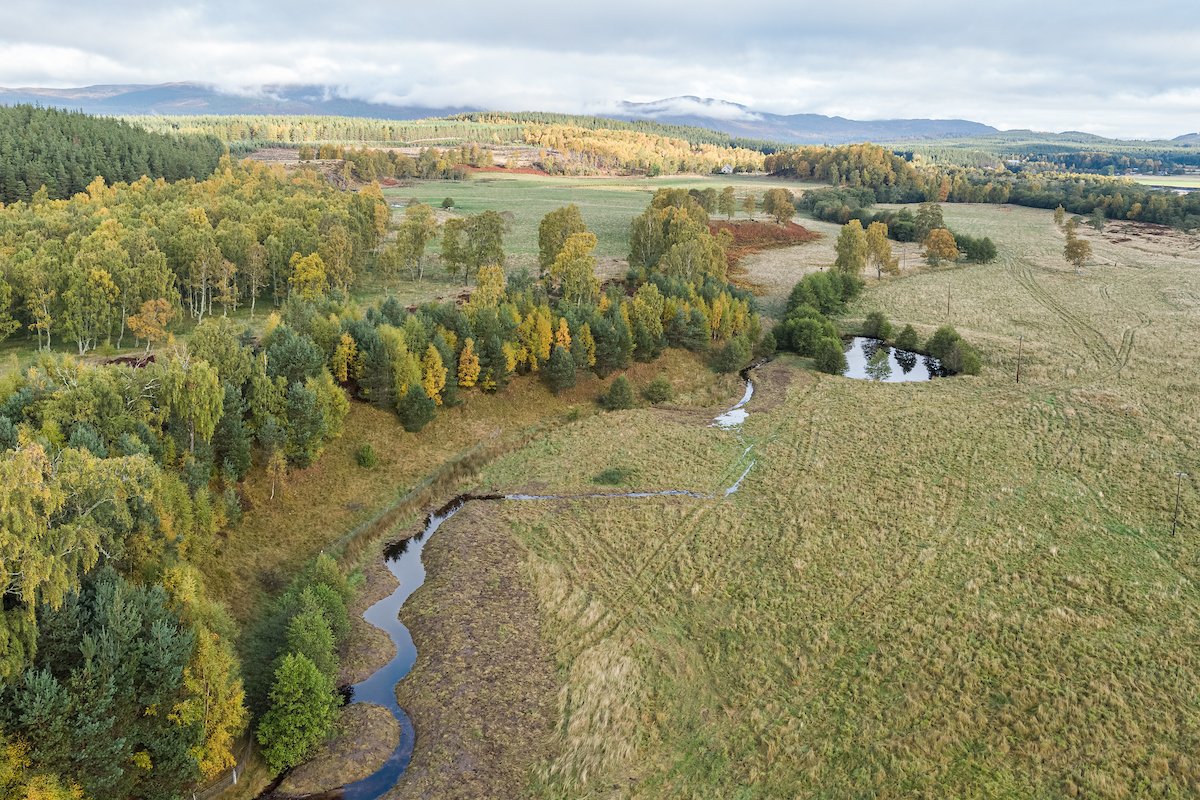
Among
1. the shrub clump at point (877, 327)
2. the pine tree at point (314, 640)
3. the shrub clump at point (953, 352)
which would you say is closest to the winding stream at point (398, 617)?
the pine tree at point (314, 640)

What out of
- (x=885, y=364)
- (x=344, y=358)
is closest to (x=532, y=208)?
(x=885, y=364)

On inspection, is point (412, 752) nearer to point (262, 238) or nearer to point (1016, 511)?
point (1016, 511)

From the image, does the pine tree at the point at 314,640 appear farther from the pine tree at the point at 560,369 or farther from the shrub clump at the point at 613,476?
the pine tree at the point at 560,369

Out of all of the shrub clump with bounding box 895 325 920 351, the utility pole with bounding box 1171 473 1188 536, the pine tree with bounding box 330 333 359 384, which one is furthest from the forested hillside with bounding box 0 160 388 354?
the utility pole with bounding box 1171 473 1188 536

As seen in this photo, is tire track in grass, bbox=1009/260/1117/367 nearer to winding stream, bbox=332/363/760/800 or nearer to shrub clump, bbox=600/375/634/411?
winding stream, bbox=332/363/760/800

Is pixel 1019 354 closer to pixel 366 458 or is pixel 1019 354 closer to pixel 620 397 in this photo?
pixel 620 397
